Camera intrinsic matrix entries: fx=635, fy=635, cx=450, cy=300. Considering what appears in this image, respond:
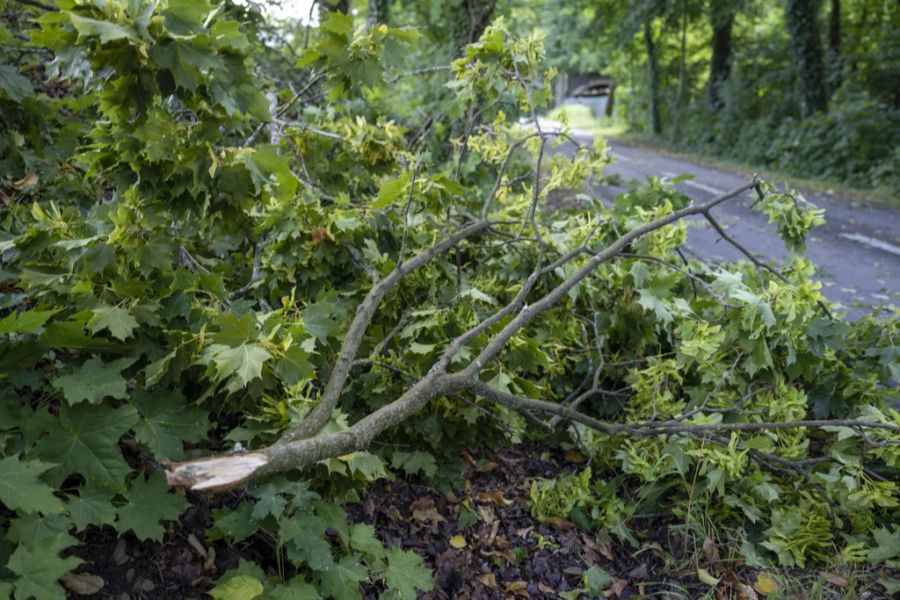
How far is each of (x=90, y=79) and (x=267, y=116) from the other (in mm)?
501

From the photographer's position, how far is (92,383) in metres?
1.72

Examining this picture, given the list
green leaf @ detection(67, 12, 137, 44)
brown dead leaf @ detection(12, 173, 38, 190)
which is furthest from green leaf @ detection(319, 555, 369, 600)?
brown dead leaf @ detection(12, 173, 38, 190)

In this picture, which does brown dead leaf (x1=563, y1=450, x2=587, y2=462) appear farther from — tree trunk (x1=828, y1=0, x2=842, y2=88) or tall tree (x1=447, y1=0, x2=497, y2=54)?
tree trunk (x1=828, y1=0, x2=842, y2=88)

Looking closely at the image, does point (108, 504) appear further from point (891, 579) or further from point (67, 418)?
point (891, 579)

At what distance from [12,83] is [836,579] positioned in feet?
12.0

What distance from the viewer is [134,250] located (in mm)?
2100

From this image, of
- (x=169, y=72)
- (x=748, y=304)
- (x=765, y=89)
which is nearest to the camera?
(x=169, y=72)

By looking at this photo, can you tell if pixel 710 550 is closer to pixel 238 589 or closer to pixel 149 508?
pixel 238 589

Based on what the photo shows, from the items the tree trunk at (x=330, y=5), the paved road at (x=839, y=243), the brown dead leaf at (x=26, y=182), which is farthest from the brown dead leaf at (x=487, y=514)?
the tree trunk at (x=330, y=5)

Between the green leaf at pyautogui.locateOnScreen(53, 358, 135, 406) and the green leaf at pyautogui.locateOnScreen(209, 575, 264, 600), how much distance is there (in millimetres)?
591

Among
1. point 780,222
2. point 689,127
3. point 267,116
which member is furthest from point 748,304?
point 689,127

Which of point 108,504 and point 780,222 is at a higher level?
point 780,222

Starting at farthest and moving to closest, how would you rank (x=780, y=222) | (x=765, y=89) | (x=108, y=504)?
1. (x=765, y=89)
2. (x=780, y=222)
3. (x=108, y=504)

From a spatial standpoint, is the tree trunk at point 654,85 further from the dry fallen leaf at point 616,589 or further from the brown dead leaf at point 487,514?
the dry fallen leaf at point 616,589
